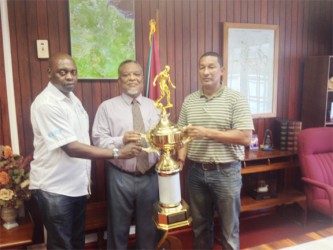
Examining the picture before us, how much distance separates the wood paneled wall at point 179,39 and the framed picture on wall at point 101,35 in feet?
0.22

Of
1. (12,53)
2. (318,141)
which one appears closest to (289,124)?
(318,141)

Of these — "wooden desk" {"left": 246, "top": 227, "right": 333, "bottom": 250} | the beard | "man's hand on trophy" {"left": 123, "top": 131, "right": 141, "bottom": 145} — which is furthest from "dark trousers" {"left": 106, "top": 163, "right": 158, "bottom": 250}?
"wooden desk" {"left": 246, "top": 227, "right": 333, "bottom": 250}

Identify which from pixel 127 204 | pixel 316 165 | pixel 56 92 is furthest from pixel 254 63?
pixel 56 92

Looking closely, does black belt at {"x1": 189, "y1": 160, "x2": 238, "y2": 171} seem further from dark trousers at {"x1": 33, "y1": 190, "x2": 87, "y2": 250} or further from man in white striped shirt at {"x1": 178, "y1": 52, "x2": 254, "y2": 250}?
dark trousers at {"x1": 33, "y1": 190, "x2": 87, "y2": 250}

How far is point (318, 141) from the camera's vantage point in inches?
98.5

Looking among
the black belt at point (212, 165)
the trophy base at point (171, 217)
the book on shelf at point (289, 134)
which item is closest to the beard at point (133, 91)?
the black belt at point (212, 165)

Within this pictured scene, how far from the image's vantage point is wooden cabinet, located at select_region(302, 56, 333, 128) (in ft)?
9.07

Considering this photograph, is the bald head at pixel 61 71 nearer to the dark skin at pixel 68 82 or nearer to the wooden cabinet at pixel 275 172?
the dark skin at pixel 68 82

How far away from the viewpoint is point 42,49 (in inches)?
81.6

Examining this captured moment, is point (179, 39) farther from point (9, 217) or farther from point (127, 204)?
point (9, 217)

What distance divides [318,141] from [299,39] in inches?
43.4

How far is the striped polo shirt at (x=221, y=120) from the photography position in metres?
1.81

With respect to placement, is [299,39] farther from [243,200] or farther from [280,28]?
[243,200]

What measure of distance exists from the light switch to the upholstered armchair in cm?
209
